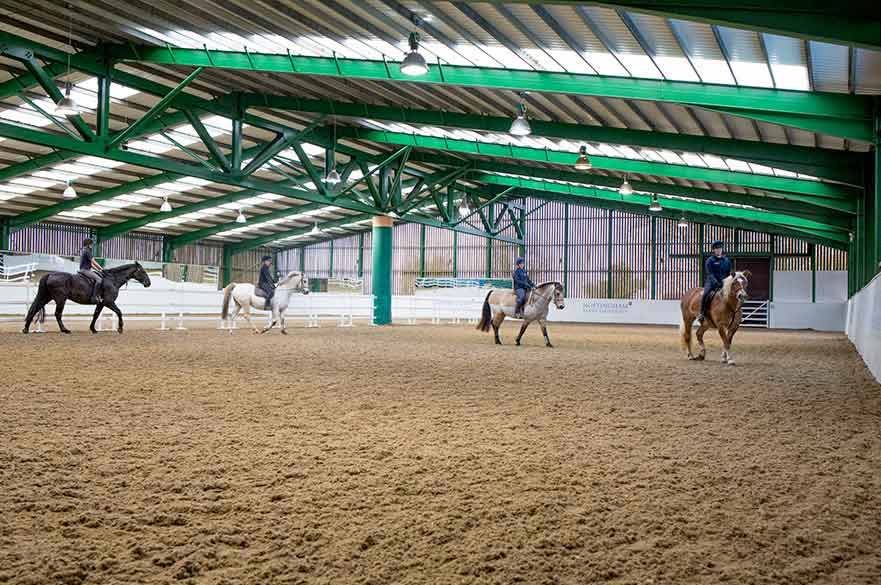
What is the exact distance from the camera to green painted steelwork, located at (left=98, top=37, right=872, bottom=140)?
35.8ft

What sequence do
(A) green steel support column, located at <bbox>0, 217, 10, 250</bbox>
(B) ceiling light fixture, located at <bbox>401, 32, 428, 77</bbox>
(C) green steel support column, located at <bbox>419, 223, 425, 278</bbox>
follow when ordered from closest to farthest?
(B) ceiling light fixture, located at <bbox>401, 32, 428, 77</bbox>
(A) green steel support column, located at <bbox>0, 217, 10, 250</bbox>
(C) green steel support column, located at <bbox>419, 223, 425, 278</bbox>

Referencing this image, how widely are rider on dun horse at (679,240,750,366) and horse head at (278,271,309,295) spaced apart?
1016 cm

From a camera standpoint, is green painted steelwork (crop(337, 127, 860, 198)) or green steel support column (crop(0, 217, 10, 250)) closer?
green painted steelwork (crop(337, 127, 860, 198))

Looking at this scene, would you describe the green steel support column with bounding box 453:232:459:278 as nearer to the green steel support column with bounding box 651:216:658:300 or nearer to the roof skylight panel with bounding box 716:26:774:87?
the green steel support column with bounding box 651:216:658:300

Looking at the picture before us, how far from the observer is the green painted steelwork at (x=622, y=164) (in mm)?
18530

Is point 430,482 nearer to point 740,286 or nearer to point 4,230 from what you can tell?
point 740,286

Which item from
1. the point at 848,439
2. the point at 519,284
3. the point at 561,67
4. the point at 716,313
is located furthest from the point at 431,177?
the point at 848,439

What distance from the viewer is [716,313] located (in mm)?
11609

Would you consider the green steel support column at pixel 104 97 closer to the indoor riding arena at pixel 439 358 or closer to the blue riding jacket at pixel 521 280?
the indoor riding arena at pixel 439 358

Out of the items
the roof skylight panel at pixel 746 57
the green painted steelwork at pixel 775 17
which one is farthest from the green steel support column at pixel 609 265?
the green painted steelwork at pixel 775 17

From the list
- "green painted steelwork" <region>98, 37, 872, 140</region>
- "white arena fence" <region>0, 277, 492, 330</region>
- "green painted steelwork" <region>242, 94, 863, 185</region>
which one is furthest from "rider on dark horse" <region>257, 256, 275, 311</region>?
"green painted steelwork" <region>98, 37, 872, 140</region>

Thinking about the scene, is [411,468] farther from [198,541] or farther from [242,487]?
[198,541]

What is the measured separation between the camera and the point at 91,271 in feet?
50.3

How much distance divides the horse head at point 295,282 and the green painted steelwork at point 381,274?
8.33 m
